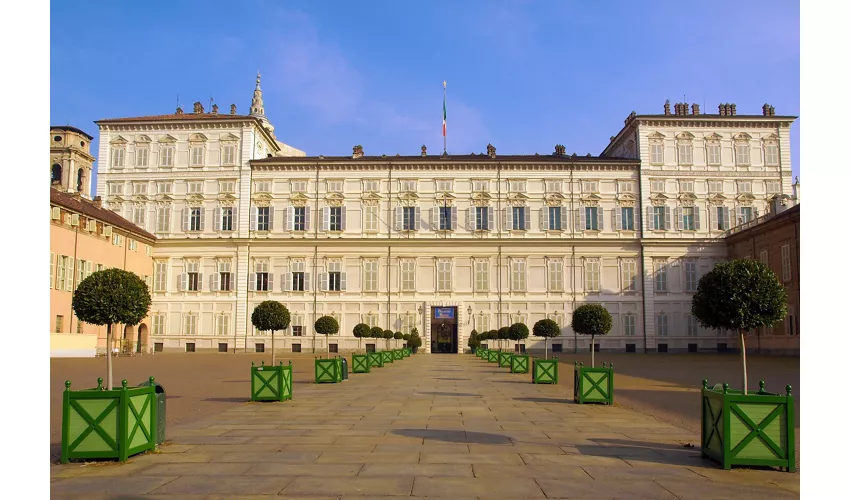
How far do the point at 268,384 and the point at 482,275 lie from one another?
40.1 meters

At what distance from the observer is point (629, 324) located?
5531 centimetres

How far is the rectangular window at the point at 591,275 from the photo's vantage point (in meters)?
55.9

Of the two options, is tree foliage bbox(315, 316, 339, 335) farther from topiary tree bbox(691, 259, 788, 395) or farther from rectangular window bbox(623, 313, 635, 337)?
rectangular window bbox(623, 313, 635, 337)

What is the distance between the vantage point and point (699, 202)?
56844mm

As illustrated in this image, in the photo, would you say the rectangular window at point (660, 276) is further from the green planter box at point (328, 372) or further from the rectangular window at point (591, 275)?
the green planter box at point (328, 372)

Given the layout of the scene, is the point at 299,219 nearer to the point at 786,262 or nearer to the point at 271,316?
the point at 271,316

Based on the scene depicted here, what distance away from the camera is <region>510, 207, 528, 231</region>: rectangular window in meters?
57.1

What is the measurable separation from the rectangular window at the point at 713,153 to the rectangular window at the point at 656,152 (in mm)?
3908

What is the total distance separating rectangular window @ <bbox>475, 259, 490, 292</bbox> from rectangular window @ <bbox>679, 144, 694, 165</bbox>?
1875 centimetres

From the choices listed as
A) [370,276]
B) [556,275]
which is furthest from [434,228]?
[556,275]

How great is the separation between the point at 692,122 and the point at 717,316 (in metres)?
49.4

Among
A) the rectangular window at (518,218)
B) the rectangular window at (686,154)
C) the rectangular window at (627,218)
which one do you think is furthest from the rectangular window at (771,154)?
the rectangular window at (518,218)

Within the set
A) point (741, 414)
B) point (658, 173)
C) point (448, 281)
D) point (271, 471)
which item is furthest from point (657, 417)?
point (658, 173)

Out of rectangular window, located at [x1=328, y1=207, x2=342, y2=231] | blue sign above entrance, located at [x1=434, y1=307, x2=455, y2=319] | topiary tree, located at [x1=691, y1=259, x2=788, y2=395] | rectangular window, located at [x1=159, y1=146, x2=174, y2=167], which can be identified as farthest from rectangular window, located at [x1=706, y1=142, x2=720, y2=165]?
topiary tree, located at [x1=691, y1=259, x2=788, y2=395]
